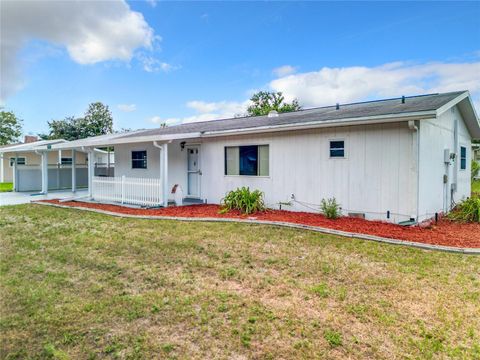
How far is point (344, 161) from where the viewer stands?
8.23 metres

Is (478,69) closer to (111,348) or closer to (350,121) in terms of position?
(350,121)

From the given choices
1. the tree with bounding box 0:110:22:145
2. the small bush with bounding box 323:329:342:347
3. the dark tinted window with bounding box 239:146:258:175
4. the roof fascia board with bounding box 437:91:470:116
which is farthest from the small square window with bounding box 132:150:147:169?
the tree with bounding box 0:110:22:145

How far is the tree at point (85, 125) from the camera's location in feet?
121

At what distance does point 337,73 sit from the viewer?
22.2 metres

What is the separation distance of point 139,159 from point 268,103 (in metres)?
26.2

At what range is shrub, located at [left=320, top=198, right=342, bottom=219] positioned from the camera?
8.11 metres

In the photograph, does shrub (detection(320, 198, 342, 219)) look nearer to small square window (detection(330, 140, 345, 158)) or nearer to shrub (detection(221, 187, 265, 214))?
small square window (detection(330, 140, 345, 158))

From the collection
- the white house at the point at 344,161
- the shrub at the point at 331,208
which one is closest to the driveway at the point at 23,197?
the white house at the point at 344,161

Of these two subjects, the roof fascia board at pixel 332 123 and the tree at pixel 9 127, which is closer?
the roof fascia board at pixel 332 123

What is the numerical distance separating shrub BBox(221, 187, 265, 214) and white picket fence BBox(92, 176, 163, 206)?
2.76 metres

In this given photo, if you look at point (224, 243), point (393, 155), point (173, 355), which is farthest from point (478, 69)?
point (173, 355)

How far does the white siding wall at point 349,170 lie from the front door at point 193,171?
84.4 inches

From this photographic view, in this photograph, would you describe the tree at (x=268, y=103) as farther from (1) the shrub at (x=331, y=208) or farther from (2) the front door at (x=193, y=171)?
(1) the shrub at (x=331, y=208)

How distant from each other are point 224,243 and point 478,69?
15.1 m
